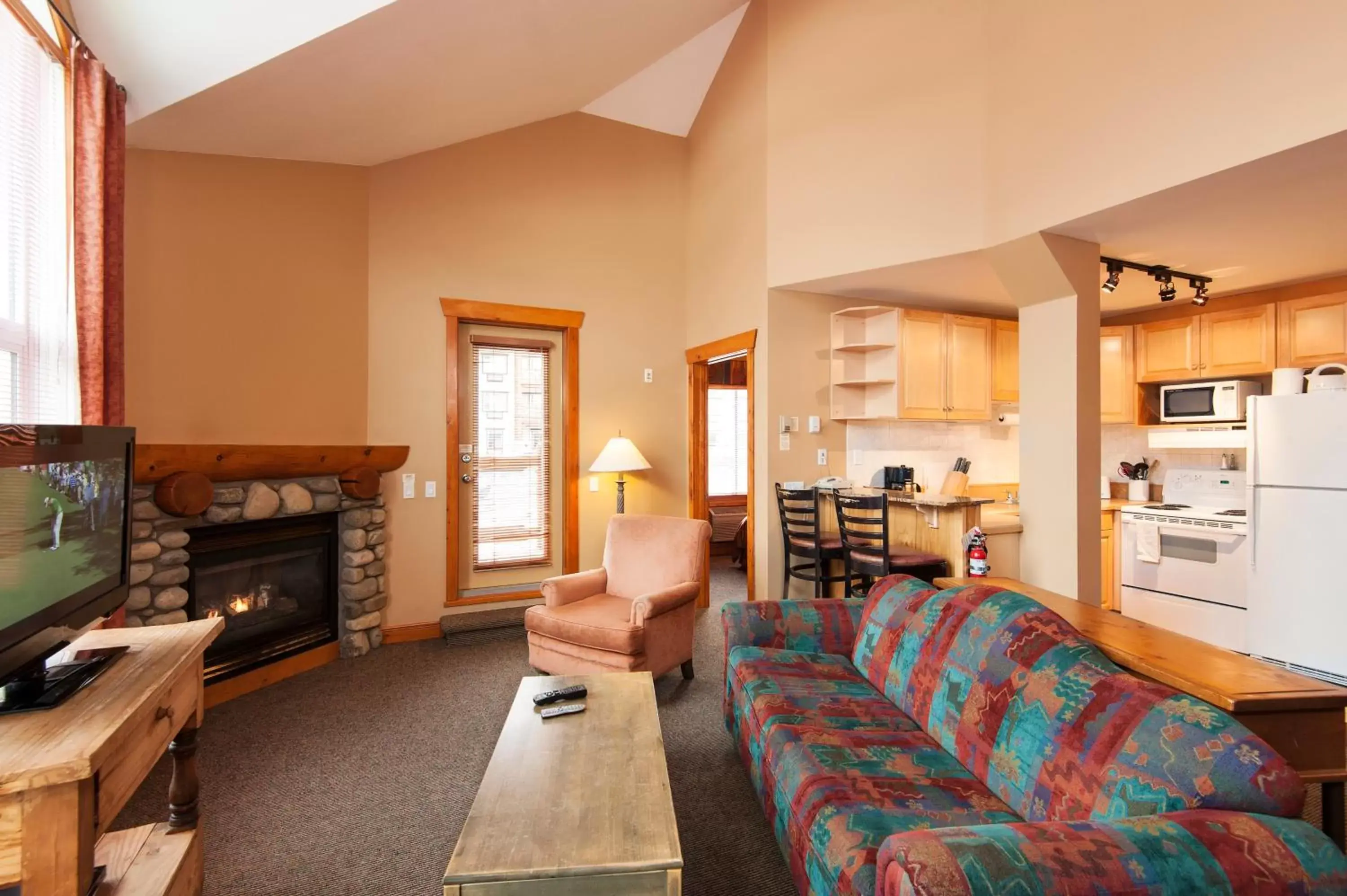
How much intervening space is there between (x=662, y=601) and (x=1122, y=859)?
7.22 ft

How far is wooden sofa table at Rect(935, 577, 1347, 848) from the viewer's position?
147 centimetres

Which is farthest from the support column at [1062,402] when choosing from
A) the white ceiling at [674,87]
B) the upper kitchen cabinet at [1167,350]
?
the white ceiling at [674,87]

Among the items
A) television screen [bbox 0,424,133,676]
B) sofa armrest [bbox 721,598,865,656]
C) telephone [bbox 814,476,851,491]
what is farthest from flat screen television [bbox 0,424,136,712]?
telephone [bbox 814,476,851,491]

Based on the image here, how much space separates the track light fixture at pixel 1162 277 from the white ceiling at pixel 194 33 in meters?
3.84

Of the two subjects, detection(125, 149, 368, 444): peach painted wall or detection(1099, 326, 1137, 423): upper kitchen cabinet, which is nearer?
detection(125, 149, 368, 444): peach painted wall

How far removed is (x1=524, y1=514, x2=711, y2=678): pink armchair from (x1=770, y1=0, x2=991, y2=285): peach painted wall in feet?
6.52

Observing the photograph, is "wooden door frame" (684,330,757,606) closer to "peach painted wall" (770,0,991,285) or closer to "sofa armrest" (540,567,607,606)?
"peach painted wall" (770,0,991,285)

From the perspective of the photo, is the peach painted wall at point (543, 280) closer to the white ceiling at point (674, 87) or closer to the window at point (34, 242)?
the white ceiling at point (674, 87)

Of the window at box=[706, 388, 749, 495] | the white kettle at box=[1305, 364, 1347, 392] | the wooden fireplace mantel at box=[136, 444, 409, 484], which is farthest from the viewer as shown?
the window at box=[706, 388, 749, 495]

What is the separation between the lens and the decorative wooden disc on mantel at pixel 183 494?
275 centimetres

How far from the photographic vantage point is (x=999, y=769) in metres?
1.53

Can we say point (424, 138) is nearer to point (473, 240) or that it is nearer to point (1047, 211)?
point (473, 240)

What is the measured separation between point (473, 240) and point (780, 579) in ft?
11.0

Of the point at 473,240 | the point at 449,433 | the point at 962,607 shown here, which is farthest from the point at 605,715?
the point at 473,240
